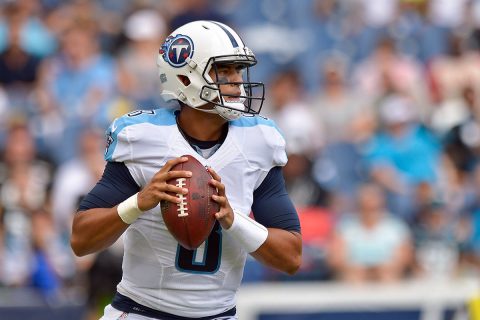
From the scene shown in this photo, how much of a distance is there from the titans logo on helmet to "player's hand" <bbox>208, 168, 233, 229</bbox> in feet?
1.60

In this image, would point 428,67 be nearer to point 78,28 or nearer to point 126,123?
point 78,28

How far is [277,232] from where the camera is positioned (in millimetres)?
4176

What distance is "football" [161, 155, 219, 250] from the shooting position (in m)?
3.83

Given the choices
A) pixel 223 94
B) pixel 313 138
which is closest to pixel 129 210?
pixel 223 94

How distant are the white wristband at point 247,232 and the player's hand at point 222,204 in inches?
1.4

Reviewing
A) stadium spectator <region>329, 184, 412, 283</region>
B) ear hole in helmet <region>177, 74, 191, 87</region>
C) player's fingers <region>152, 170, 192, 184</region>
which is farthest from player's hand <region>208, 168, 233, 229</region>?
stadium spectator <region>329, 184, 412, 283</region>

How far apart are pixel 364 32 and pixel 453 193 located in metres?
2.83

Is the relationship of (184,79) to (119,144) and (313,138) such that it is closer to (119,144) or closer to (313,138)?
(119,144)

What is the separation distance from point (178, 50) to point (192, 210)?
70 cm

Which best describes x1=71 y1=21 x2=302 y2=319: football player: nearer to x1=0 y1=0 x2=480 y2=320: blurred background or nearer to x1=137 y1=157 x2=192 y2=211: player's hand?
x1=137 y1=157 x2=192 y2=211: player's hand

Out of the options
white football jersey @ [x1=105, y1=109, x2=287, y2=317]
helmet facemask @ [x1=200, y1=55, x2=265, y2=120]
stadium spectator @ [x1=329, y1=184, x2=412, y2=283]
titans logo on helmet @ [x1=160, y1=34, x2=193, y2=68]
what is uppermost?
titans logo on helmet @ [x1=160, y1=34, x2=193, y2=68]

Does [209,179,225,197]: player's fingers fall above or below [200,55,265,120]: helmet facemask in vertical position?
below

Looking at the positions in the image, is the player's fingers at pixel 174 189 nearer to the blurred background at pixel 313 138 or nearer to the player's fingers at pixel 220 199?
the player's fingers at pixel 220 199

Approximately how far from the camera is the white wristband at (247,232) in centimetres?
399
